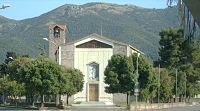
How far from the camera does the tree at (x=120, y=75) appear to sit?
70.0 metres

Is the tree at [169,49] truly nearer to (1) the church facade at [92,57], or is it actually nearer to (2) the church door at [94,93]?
(1) the church facade at [92,57]

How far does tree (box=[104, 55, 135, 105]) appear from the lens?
70.0 metres

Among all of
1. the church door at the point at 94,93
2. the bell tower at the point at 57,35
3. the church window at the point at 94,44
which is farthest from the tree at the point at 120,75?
the bell tower at the point at 57,35

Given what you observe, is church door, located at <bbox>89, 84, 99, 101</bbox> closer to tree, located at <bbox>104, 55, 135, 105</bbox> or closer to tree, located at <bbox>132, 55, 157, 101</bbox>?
tree, located at <bbox>104, 55, 135, 105</bbox>

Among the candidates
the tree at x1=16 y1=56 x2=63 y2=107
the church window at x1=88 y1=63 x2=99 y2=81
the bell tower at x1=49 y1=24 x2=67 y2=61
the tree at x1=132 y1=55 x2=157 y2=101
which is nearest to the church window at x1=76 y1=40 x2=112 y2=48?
the church window at x1=88 y1=63 x2=99 y2=81

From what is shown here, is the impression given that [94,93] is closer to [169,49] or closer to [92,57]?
[92,57]

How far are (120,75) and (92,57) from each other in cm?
3028

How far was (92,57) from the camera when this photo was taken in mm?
102125

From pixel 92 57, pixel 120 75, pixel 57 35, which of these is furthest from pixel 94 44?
pixel 120 75

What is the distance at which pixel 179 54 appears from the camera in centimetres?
10944

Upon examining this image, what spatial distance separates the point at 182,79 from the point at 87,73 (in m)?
18.4

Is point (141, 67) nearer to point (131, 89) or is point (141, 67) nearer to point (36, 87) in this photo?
point (131, 89)

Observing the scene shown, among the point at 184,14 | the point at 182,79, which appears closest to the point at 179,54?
the point at 182,79

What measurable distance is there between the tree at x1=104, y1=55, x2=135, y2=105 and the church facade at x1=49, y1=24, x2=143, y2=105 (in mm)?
26509
